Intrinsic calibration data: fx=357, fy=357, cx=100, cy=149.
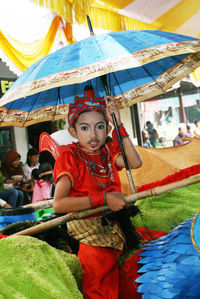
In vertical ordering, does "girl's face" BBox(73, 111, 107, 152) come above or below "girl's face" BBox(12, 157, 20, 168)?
above

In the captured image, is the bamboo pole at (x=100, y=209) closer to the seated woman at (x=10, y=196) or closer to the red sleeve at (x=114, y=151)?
the red sleeve at (x=114, y=151)

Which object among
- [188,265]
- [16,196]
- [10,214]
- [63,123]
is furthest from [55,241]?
[63,123]

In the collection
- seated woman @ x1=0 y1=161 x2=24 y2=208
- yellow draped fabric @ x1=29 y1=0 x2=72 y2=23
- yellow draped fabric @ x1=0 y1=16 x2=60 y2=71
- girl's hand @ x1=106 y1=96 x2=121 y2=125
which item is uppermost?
yellow draped fabric @ x1=29 y1=0 x2=72 y2=23

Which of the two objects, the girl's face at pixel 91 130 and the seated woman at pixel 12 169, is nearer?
the girl's face at pixel 91 130

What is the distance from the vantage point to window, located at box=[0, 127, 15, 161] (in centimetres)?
770

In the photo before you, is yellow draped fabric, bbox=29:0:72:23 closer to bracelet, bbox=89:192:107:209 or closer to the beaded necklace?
the beaded necklace

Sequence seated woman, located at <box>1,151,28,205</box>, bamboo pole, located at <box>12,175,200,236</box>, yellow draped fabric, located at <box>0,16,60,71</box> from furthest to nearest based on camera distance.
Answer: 1. seated woman, located at <box>1,151,28,205</box>
2. yellow draped fabric, located at <box>0,16,60,71</box>
3. bamboo pole, located at <box>12,175,200,236</box>

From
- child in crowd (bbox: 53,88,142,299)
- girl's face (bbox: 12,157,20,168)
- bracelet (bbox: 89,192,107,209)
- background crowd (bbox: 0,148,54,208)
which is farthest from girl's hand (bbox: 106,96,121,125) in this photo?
girl's face (bbox: 12,157,20,168)

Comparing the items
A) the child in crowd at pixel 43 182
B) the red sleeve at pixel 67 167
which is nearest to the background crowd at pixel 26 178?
the child in crowd at pixel 43 182

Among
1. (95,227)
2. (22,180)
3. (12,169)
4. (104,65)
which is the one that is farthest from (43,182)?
(104,65)

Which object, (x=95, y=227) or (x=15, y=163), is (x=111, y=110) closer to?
(x=95, y=227)

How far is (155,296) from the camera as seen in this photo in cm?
131

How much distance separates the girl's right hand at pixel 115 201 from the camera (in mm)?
1595

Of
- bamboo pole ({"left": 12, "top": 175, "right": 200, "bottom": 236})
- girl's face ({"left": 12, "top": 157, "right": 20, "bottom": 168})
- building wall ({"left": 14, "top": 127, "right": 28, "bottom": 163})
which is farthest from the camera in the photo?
building wall ({"left": 14, "top": 127, "right": 28, "bottom": 163})
